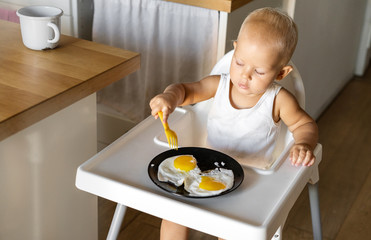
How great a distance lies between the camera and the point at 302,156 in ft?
3.56

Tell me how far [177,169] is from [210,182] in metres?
0.08

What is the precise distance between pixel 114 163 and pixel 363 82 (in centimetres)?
239

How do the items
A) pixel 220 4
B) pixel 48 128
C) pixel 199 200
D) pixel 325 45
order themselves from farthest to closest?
pixel 325 45 → pixel 220 4 → pixel 48 128 → pixel 199 200

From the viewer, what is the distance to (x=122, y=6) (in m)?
1.85

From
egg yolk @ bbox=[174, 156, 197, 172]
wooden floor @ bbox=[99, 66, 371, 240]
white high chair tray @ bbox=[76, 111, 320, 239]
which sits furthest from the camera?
wooden floor @ bbox=[99, 66, 371, 240]

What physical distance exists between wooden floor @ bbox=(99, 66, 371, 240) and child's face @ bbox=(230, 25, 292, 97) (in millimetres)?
753

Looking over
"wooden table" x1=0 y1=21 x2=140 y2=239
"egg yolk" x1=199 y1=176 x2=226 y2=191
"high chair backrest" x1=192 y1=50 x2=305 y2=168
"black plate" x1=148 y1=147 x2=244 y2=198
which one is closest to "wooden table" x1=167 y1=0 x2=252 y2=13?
"high chair backrest" x1=192 y1=50 x2=305 y2=168

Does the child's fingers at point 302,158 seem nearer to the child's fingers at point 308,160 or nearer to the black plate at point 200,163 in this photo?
the child's fingers at point 308,160

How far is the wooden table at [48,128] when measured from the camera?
3.59 ft

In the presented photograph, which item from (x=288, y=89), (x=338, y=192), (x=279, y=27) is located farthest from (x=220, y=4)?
(x=338, y=192)

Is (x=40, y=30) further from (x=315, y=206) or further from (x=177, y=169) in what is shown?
(x=315, y=206)

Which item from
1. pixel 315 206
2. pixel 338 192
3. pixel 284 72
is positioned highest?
pixel 284 72

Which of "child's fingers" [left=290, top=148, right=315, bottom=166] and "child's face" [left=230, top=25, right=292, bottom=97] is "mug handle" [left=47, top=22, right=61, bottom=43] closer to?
"child's face" [left=230, top=25, right=292, bottom=97]

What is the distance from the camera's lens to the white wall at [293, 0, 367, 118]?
206 cm
